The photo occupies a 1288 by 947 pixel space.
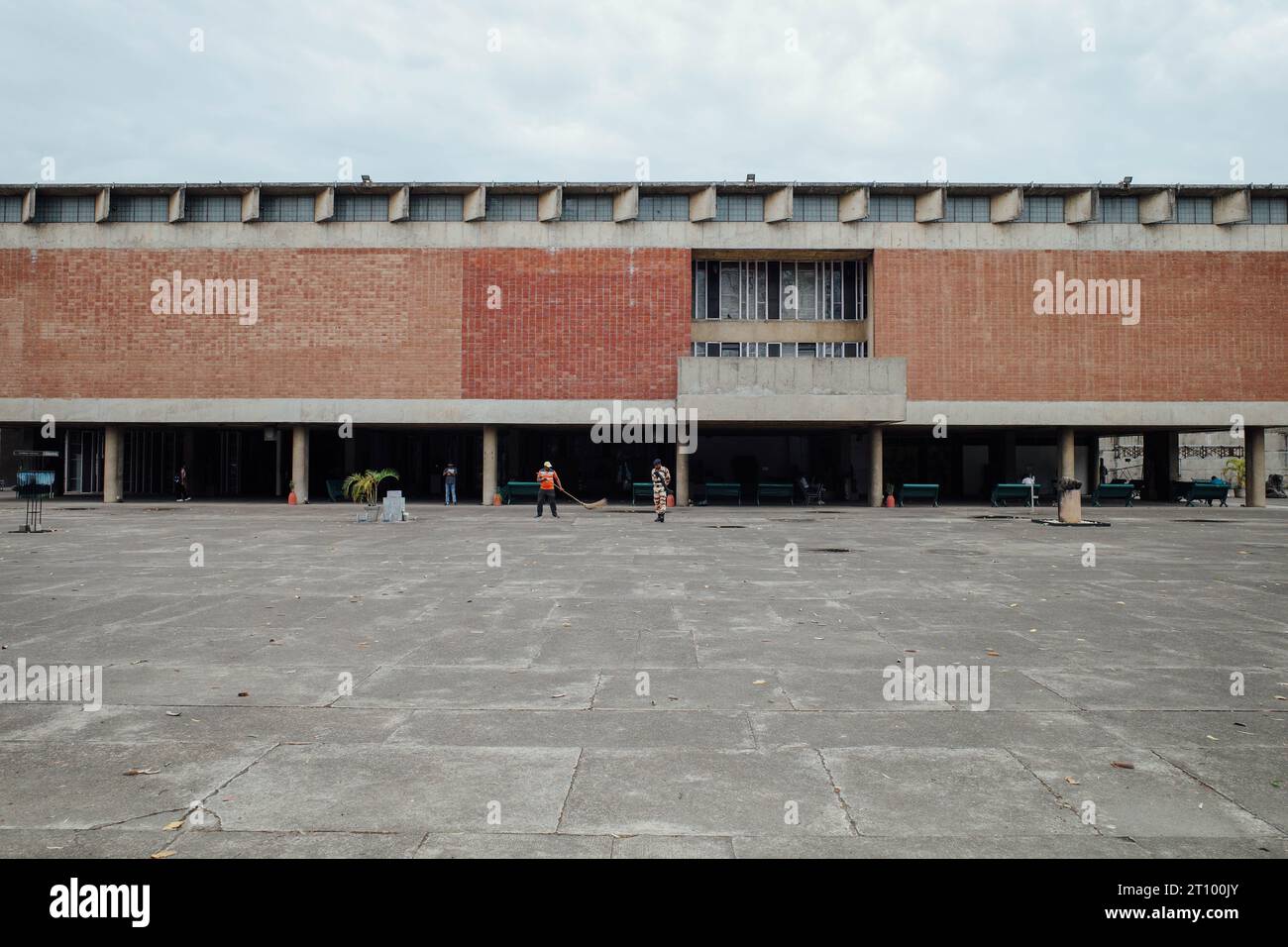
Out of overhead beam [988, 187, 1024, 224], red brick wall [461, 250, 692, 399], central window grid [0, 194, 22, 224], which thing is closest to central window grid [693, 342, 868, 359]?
red brick wall [461, 250, 692, 399]

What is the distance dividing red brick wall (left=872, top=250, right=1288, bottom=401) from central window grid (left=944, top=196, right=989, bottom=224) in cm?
192

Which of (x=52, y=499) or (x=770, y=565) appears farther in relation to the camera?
(x=52, y=499)

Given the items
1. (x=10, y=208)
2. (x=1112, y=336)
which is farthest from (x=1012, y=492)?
(x=10, y=208)

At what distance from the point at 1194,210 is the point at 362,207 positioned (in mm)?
39013

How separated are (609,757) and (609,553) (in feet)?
37.0

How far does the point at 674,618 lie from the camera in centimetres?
923

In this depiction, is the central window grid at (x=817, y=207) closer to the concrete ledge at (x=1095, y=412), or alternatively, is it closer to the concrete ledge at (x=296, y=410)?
the concrete ledge at (x=1095, y=412)

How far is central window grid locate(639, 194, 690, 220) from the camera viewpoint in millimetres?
37844

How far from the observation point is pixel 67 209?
37.5 m

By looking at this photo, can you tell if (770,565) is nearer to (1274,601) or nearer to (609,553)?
(609,553)

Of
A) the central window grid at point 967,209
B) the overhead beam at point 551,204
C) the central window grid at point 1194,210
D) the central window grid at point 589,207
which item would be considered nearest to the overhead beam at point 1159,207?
the central window grid at point 1194,210

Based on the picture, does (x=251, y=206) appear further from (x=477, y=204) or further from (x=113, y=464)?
(x=113, y=464)

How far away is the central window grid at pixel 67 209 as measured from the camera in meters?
37.4
